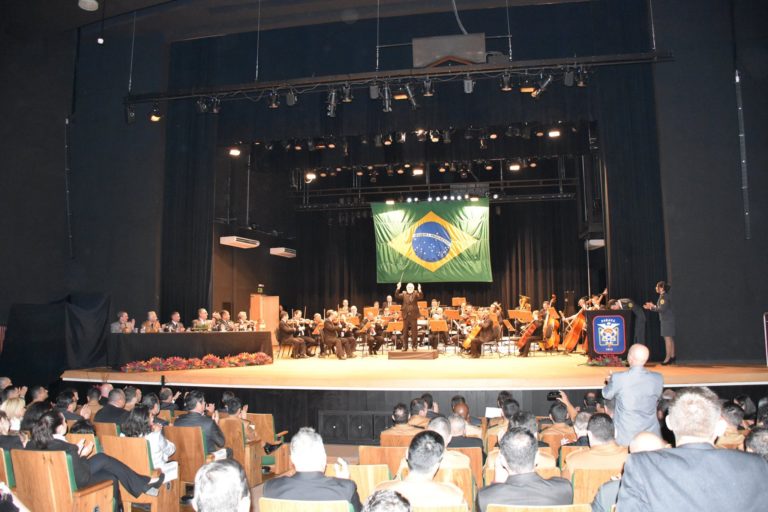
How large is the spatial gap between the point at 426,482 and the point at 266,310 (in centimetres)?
1610

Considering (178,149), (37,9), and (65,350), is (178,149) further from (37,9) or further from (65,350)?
(65,350)

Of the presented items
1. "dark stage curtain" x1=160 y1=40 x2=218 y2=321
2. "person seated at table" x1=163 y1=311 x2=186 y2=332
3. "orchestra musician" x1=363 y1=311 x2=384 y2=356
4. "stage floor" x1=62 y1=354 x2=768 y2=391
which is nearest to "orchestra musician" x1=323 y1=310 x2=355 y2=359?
"orchestra musician" x1=363 y1=311 x2=384 y2=356

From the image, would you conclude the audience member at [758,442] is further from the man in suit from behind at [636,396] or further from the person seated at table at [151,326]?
the person seated at table at [151,326]

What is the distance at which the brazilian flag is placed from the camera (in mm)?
18312

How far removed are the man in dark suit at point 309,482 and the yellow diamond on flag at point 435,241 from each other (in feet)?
50.7

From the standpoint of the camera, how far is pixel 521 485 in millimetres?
2963

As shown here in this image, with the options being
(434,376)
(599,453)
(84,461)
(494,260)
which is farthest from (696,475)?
(494,260)

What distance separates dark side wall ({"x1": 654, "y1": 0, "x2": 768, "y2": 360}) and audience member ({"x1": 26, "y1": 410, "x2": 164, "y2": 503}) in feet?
31.6

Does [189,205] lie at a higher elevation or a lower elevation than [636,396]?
higher

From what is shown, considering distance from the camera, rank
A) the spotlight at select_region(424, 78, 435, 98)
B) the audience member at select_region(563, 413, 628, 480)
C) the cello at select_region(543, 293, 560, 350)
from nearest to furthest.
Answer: the audience member at select_region(563, 413, 628, 480)
the spotlight at select_region(424, 78, 435, 98)
the cello at select_region(543, 293, 560, 350)

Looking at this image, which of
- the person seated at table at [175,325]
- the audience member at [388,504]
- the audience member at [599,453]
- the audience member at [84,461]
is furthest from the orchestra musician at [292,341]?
the audience member at [388,504]

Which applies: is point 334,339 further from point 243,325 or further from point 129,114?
point 129,114

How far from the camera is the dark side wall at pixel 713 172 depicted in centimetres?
1102

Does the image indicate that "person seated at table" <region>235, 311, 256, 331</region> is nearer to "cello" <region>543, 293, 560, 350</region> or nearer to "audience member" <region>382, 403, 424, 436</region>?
"cello" <region>543, 293, 560, 350</region>
